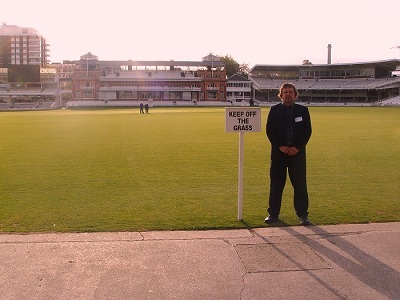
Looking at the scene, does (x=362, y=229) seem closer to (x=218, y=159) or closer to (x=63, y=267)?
(x=63, y=267)

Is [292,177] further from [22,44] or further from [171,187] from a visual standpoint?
[22,44]

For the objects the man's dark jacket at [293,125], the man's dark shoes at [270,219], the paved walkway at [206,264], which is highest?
the man's dark jacket at [293,125]

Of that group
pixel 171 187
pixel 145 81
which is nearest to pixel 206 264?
pixel 171 187

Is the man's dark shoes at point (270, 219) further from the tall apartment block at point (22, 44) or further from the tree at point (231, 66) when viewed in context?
the tree at point (231, 66)

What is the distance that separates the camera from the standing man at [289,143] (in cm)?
679

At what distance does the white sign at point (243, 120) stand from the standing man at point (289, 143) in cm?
19

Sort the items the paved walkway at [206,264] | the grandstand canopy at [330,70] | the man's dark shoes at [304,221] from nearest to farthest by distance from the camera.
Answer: the paved walkway at [206,264] < the man's dark shoes at [304,221] < the grandstand canopy at [330,70]

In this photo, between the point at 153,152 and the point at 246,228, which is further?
the point at 153,152

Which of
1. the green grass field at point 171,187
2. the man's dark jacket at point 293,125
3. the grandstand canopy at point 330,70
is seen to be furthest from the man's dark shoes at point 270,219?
the grandstand canopy at point 330,70

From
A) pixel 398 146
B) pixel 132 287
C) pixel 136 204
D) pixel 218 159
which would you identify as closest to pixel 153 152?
pixel 218 159

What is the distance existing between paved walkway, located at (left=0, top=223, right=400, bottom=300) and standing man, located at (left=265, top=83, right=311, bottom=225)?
1.95ft

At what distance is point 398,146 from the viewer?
17281mm

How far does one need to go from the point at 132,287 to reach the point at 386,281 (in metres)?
2.49

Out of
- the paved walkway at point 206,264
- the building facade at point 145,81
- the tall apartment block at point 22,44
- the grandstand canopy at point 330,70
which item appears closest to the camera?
the paved walkway at point 206,264
